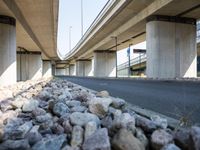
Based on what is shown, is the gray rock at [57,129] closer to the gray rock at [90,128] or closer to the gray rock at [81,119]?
the gray rock at [81,119]

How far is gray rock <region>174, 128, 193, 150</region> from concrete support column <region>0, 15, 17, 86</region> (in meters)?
20.1

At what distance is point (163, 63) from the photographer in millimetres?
28516

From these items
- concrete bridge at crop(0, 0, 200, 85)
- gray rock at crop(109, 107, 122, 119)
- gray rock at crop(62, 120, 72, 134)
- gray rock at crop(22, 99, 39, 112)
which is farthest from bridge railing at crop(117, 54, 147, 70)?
gray rock at crop(62, 120, 72, 134)

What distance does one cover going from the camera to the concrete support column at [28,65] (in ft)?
164

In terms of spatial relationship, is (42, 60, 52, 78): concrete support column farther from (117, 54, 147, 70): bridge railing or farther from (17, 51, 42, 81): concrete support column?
(17, 51, 42, 81): concrete support column

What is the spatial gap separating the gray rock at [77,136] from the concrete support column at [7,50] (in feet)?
63.4

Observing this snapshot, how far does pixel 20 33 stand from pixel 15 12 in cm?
855

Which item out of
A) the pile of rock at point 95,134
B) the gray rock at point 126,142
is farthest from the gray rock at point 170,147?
the gray rock at point 126,142

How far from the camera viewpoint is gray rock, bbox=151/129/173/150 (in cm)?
301

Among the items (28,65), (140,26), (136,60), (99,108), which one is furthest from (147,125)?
(136,60)

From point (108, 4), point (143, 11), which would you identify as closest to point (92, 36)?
point (108, 4)

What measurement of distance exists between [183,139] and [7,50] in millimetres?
20381

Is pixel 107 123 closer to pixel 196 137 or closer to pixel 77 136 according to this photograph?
pixel 77 136

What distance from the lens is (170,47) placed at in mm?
29109
